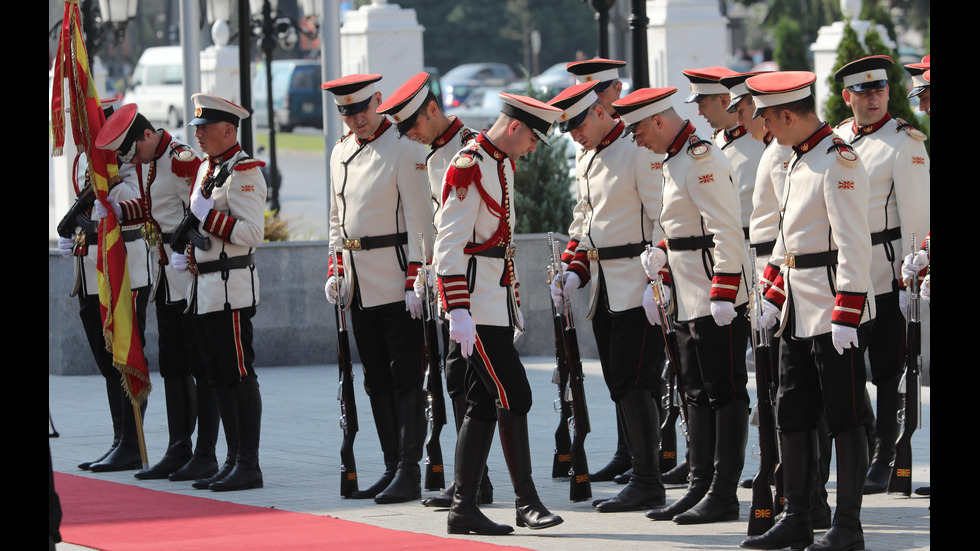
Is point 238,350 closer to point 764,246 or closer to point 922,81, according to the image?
point 764,246

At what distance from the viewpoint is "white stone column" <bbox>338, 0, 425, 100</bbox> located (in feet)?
61.0

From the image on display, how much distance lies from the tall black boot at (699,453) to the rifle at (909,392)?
102cm

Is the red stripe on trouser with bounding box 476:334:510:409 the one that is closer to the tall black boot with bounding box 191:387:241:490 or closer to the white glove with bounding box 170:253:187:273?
the tall black boot with bounding box 191:387:241:490

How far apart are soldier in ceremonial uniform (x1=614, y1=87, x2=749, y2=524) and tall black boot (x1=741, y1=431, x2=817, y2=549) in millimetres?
660

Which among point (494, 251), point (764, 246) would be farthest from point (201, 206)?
point (764, 246)

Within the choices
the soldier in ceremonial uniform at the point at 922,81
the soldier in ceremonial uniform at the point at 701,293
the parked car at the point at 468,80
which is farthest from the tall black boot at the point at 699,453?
the parked car at the point at 468,80

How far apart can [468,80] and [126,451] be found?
41664mm

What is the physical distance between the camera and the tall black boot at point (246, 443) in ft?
27.4

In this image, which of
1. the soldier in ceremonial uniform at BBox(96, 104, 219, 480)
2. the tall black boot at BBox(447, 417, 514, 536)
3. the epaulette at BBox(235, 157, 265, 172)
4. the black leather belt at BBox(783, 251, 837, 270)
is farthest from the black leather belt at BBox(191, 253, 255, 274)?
the black leather belt at BBox(783, 251, 837, 270)

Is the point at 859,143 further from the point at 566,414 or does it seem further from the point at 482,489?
the point at 482,489

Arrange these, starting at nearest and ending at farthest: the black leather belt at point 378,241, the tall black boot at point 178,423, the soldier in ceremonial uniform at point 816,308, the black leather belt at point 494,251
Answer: the soldier in ceremonial uniform at point 816,308, the black leather belt at point 494,251, the black leather belt at point 378,241, the tall black boot at point 178,423

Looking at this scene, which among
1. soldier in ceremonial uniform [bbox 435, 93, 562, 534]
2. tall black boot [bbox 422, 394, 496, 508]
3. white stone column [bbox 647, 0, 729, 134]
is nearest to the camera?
soldier in ceremonial uniform [bbox 435, 93, 562, 534]

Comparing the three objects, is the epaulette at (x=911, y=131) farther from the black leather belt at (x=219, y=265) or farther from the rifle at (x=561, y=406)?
the black leather belt at (x=219, y=265)

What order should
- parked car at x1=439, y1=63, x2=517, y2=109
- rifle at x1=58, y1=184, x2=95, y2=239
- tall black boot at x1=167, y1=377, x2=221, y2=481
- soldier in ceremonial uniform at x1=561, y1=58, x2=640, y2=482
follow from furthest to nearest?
parked car at x1=439, y1=63, x2=517, y2=109 → rifle at x1=58, y1=184, x2=95, y2=239 → tall black boot at x1=167, y1=377, x2=221, y2=481 → soldier in ceremonial uniform at x1=561, y1=58, x2=640, y2=482
